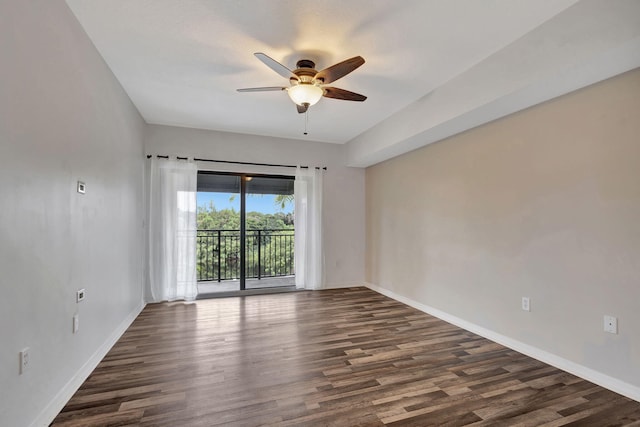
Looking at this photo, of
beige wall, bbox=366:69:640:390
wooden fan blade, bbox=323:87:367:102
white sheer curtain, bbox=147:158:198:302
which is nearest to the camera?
beige wall, bbox=366:69:640:390

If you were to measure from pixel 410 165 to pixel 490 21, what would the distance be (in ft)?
7.76

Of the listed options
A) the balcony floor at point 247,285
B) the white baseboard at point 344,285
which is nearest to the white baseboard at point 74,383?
the balcony floor at point 247,285

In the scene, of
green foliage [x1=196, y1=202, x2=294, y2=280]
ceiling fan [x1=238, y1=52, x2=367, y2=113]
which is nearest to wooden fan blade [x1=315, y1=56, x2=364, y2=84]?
ceiling fan [x1=238, y1=52, x2=367, y2=113]

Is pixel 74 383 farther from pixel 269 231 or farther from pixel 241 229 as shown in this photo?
pixel 269 231

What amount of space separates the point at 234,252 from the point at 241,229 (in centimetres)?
43

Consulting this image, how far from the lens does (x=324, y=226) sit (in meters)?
5.34

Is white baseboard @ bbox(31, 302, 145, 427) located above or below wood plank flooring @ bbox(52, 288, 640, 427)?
above

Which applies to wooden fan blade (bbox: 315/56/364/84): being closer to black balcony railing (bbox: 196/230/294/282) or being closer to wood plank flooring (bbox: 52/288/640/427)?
wood plank flooring (bbox: 52/288/640/427)

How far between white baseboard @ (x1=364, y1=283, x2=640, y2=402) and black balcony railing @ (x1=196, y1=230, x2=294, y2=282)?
266 cm

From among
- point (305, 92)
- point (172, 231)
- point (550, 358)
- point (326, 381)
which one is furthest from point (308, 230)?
point (550, 358)

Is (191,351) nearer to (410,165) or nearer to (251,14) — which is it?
(251,14)

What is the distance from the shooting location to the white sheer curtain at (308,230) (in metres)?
5.13

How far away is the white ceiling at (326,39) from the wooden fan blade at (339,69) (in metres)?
0.24

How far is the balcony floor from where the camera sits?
4.95 m
